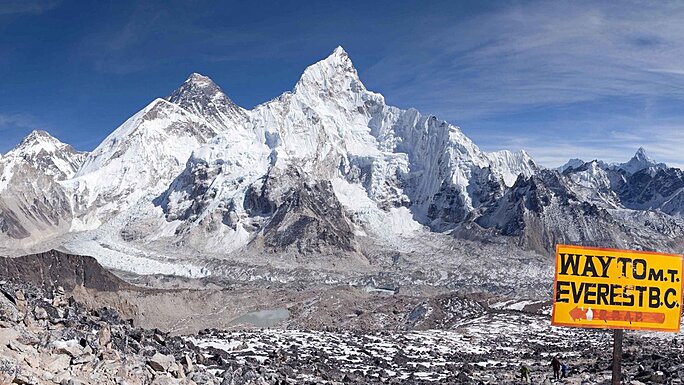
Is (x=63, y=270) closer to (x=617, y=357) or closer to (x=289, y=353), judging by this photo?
(x=289, y=353)

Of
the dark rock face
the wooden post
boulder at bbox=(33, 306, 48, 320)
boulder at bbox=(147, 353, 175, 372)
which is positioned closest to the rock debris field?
boulder at bbox=(147, 353, 175, 372)

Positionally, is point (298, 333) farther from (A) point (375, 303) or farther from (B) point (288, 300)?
(B) point (288, 300)

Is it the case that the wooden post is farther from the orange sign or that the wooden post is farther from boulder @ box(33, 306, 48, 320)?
boulder @ box(33, 306, 48, 320)

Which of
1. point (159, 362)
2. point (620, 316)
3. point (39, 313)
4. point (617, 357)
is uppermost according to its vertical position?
point (620, 316)

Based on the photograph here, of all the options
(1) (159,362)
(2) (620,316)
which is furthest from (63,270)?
(2) (620,316)

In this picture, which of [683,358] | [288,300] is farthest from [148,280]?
[683,358]
